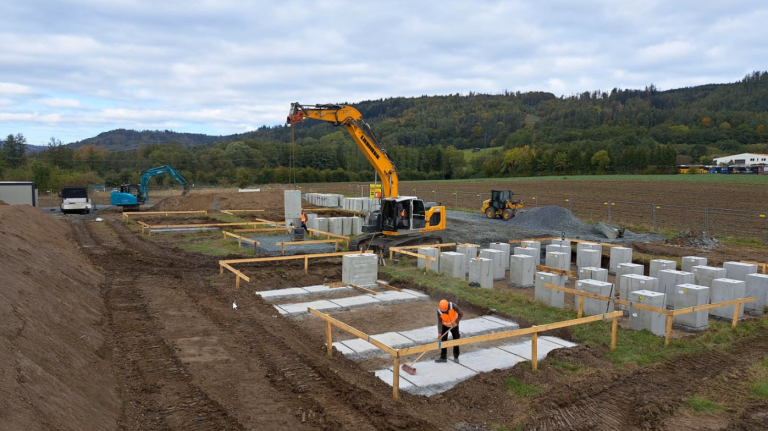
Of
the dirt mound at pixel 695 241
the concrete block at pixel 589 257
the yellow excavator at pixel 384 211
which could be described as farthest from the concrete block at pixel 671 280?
the dirt mound at pixel 695 241

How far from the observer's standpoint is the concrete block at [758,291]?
12.0 meters

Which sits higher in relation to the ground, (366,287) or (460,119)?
(460,119)

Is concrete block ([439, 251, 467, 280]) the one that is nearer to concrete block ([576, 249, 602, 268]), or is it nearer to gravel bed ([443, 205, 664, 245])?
concrete block ([576, 249, 602, 268])

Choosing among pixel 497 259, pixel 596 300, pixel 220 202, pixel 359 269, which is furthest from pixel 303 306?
pixel 220 202

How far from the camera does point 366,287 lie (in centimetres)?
1444

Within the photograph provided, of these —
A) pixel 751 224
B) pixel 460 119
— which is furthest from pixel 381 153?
pixel 460 119

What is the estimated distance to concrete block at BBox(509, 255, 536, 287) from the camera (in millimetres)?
14672

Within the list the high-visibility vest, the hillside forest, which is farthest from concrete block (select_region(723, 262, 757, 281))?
the hillside forest

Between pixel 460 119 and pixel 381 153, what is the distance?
150 m

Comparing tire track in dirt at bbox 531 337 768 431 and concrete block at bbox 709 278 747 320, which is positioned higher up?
concrete block at bbox 709 278 747 320

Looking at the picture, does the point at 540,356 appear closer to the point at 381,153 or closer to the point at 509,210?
the point at 381,153

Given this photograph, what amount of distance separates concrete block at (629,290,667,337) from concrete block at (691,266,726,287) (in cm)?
332

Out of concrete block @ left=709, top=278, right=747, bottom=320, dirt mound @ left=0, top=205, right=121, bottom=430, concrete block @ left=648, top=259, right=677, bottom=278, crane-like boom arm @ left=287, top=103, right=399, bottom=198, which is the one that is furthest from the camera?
crane-like boom arm @ left=287, top=103, right=399, bottom=198

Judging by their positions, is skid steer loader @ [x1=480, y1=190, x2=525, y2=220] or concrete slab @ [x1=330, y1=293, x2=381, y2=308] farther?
skid steer loader @ [x1=480, y1=190, x2=525, y2=220]
